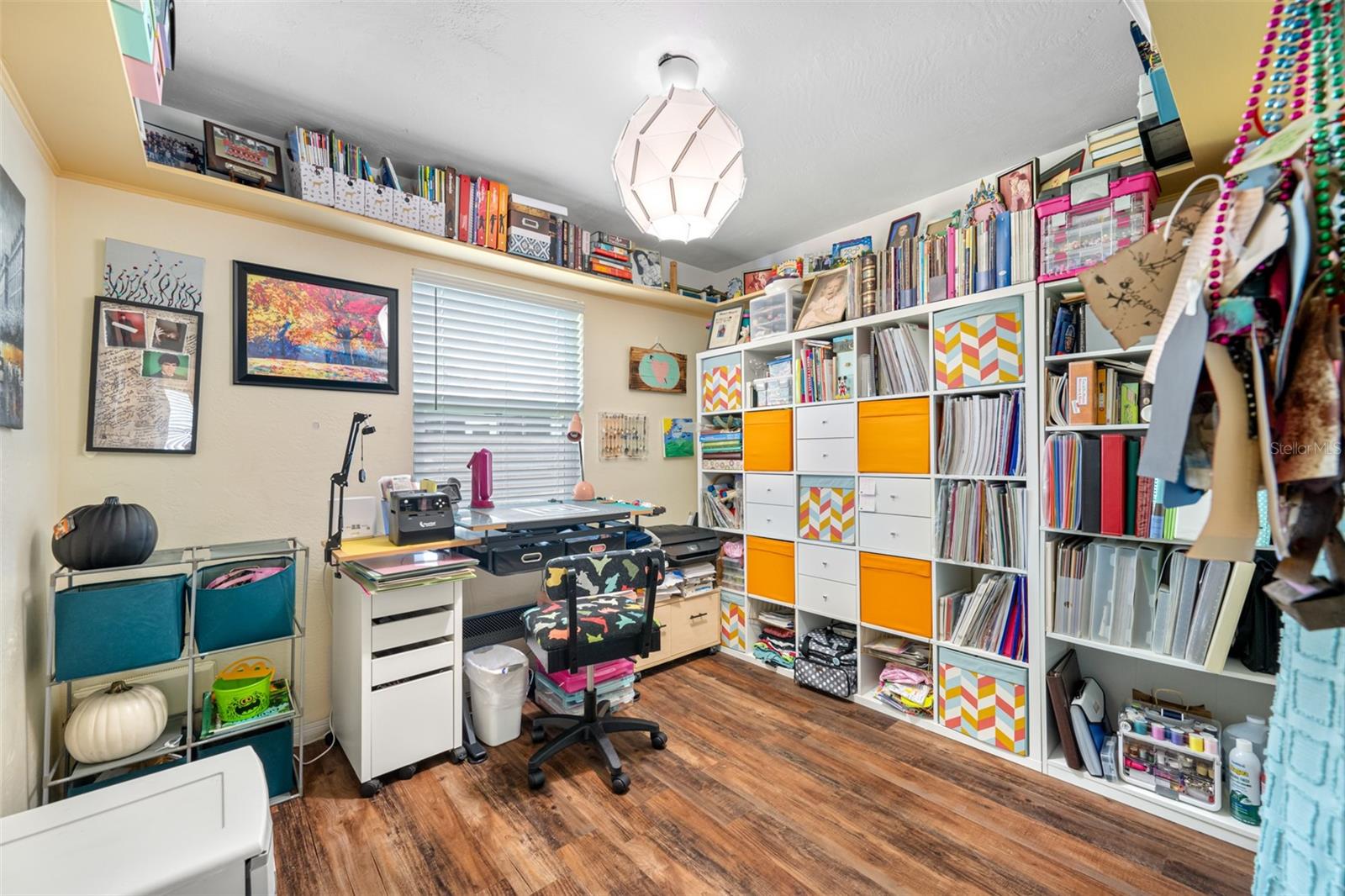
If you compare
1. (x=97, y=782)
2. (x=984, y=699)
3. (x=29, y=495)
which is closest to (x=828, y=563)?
(x=984, y=699)

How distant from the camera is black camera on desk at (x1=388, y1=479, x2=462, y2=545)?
2236 mm

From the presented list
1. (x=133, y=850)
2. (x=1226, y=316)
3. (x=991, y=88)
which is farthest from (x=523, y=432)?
(x=1226, y=316)

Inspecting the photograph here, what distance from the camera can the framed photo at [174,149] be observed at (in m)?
2.00

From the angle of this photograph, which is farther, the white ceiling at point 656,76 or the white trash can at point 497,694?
the white trash can at point 497,694

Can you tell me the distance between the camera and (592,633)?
2.08m

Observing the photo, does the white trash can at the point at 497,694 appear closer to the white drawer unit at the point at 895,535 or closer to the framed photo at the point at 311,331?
the framed photo at the point at 311,331

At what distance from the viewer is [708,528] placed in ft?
11.1

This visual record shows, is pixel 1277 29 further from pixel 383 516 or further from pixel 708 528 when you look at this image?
pixel 708 528

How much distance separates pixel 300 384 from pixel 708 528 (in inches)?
88.6

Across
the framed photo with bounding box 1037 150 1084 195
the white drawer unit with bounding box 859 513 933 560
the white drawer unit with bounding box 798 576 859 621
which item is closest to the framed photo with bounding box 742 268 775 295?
the framed photo with bounding box 1037 150 1084 195

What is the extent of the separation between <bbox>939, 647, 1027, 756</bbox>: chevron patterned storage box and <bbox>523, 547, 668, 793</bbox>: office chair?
126cm

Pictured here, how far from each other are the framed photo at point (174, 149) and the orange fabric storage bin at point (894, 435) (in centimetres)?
297

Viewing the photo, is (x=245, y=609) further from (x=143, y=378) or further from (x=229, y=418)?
(x=143, y=378)

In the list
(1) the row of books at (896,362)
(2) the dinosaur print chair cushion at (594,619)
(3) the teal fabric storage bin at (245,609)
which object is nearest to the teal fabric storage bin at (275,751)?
(3) the teal fabric storage bin at (245,609)
